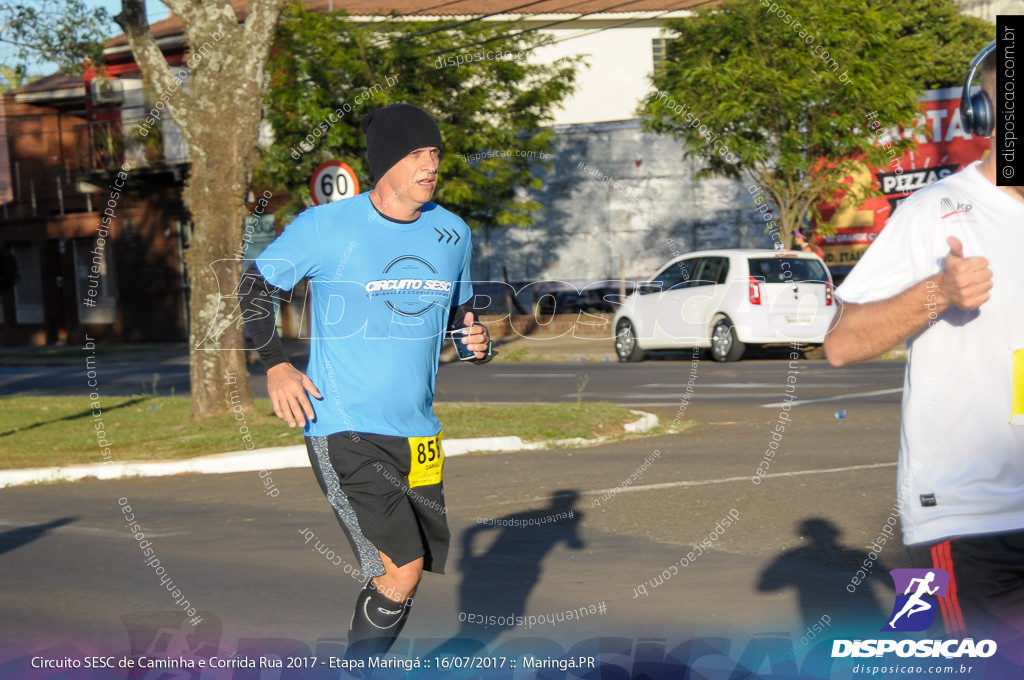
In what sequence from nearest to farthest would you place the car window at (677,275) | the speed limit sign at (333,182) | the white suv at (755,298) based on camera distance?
the speed limit sign at (333,182) → the white suv at (755,298) → the car window at (677,275)

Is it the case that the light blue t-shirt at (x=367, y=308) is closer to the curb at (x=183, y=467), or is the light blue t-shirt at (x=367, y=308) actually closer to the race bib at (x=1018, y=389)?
the race bib at (x=1018, y=389)

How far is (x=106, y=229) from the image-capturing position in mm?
35969

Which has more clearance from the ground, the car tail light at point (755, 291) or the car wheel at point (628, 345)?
the car tail light at point (755, 291)

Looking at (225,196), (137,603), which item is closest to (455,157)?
(225,196)

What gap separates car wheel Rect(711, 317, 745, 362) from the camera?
64.8 ft

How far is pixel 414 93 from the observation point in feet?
81.4

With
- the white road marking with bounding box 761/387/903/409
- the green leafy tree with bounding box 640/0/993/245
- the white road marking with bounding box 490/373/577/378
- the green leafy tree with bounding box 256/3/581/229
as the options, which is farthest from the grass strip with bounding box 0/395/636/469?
the green leafy tree with bounding box 256/3/581/229

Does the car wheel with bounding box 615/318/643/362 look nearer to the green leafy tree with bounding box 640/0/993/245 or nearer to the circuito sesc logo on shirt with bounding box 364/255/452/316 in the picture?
the green leafy tree with bounding box 640/0/993/245

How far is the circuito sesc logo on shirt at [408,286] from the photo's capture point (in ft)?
13.5

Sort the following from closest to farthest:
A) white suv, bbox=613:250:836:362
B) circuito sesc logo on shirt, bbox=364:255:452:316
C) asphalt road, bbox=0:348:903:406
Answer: circuito sesc logo on shirt, bbox=364:255:452:316
asphalt road, bbox=0:348:903:406
white suv, bbox=613:250:836:362

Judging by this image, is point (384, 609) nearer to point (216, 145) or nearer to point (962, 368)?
point (962, 368)

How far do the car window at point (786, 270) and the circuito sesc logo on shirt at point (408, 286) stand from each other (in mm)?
15658

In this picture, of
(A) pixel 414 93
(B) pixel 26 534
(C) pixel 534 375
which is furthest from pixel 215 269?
(A) pixel 414 93

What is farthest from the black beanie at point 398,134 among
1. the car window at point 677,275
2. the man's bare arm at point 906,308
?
the car window at point 677,275
